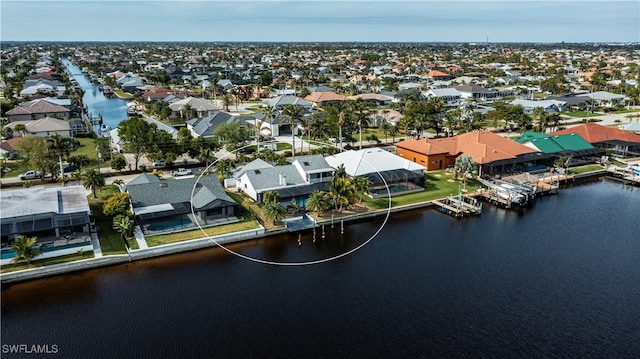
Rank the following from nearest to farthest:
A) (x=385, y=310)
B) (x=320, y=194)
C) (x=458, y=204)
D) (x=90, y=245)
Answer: (x=385, y=310)
(x=90, y=245)
(x=320, y=194)
(x=458, y=204)

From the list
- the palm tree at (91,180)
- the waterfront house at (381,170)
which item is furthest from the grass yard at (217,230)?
the waterfront house at (381,170)

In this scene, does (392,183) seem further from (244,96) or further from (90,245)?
(244,96)

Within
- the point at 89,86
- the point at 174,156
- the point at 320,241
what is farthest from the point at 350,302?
the point at 89,86

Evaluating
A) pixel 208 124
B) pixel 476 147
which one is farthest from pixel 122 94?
pixel 476 147

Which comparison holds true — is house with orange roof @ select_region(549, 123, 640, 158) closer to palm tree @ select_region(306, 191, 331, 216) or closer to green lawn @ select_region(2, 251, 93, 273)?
palm tree @ select_region(306, 191, 331, 216)

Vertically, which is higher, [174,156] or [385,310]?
[174,156]

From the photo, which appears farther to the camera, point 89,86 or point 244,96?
point 89,86
